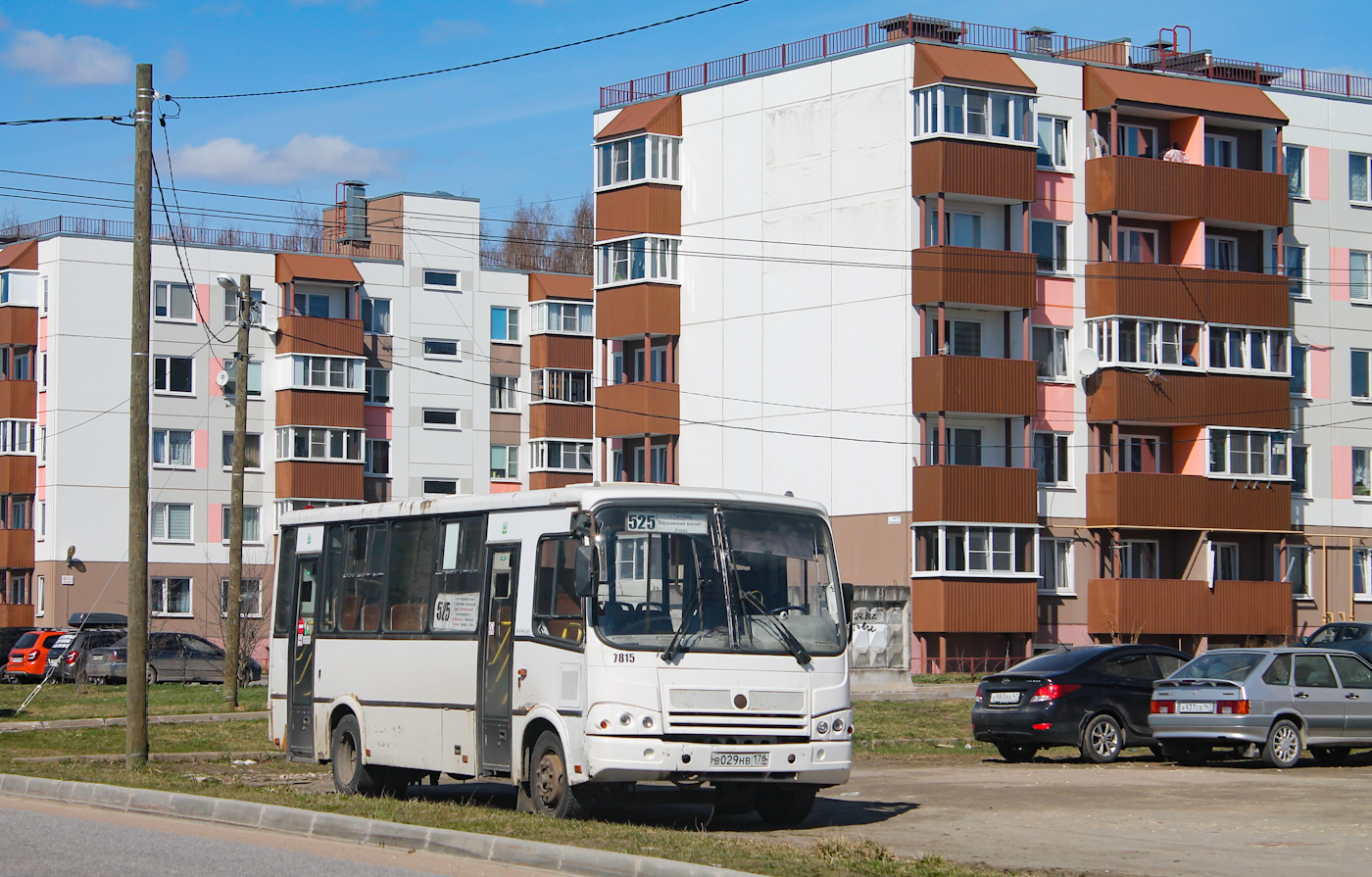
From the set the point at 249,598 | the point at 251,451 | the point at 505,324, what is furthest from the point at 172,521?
the point at 505,324

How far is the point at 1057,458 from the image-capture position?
50906 mm

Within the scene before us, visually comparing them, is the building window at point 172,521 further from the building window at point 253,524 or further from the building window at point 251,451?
the building window at point 251,451

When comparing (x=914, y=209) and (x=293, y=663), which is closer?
(x=293, y=663)

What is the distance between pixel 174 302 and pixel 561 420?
15.3 metres

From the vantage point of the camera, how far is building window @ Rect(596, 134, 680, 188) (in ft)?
180

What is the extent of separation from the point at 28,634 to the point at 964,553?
85.5 feet

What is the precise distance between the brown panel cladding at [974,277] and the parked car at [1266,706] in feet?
87.3

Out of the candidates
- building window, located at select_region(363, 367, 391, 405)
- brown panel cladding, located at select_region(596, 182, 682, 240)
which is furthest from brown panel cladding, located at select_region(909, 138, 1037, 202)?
building window, located at select_region(363, 367, 391, 405)

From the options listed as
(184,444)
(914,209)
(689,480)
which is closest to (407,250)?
(184,444)

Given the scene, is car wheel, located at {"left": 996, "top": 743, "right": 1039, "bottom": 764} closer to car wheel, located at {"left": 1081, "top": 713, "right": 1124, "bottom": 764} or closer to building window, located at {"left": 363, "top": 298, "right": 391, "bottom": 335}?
car wheel, located at {"left": 1081, "top": 713, "right": 1124, "bottom": 764}

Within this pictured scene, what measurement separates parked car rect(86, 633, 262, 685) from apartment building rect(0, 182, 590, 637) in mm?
13219

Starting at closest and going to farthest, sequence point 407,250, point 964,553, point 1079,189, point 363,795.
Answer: point 363,795
point 964,553
point 1079,189
point 407,250

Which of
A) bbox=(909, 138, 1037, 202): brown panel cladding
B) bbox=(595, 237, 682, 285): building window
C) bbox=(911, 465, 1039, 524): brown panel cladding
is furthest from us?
bbox=(595, 237, 682, 285): building window

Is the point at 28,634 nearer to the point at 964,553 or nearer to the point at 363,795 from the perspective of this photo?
the point at 964,553
